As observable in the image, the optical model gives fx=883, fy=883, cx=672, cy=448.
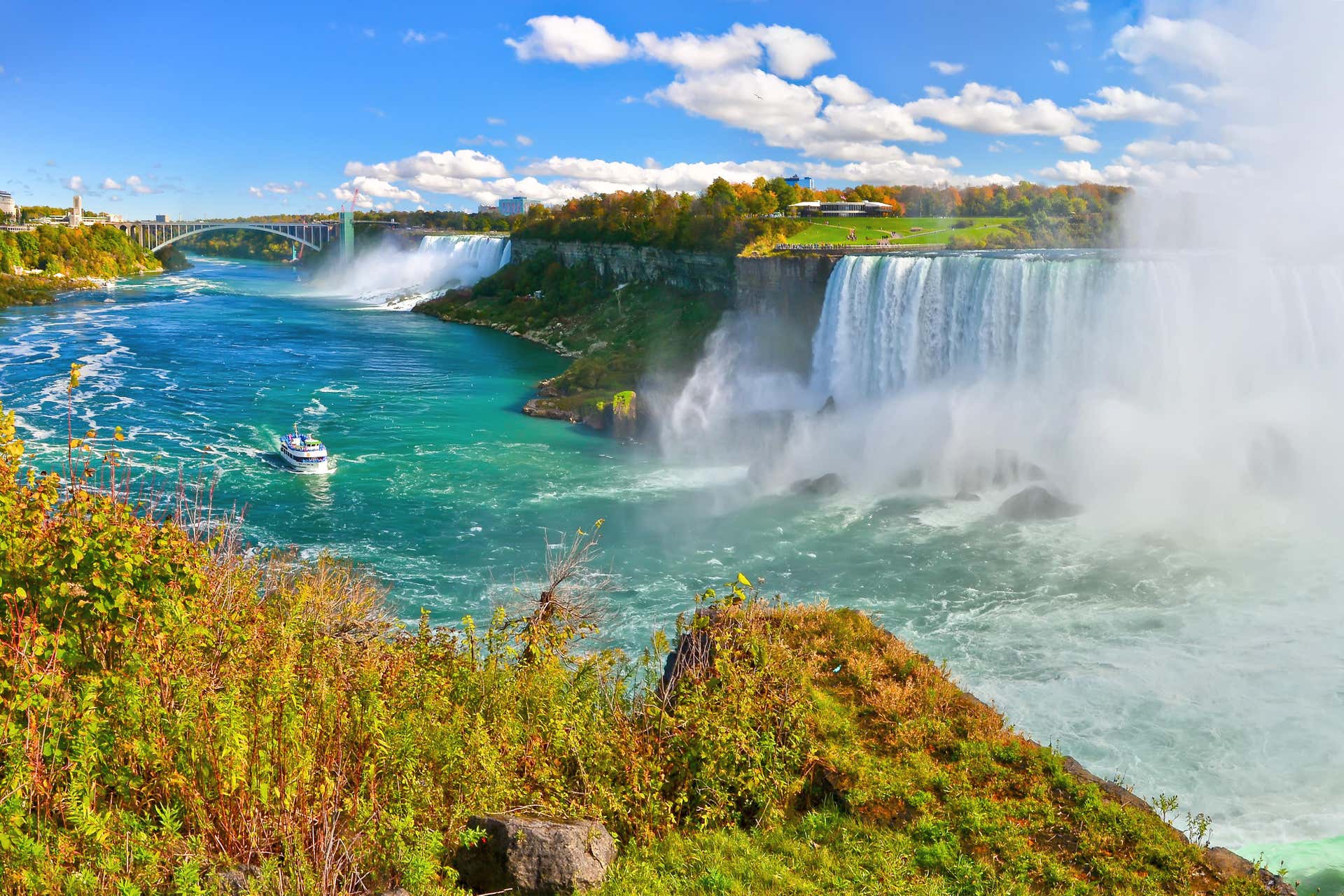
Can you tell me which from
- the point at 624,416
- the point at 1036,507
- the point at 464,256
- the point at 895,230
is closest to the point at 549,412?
the point at 624,416

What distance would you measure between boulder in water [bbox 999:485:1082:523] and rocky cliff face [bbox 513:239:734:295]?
25.5 metres

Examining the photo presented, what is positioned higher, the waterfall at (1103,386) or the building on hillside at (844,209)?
the building on hillside at (844,209)

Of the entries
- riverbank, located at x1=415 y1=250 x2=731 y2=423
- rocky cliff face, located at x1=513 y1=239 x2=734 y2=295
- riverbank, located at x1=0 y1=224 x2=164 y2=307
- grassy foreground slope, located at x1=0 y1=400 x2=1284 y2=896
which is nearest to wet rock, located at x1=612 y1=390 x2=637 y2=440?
riverbank, located at x1=415 y1=250 x2=731 y2=423

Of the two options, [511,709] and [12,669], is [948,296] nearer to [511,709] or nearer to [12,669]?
[511,709]

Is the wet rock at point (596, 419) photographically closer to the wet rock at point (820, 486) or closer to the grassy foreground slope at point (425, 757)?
the wet rock at point (820, 486)

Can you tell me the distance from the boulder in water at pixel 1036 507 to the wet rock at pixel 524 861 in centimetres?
1906

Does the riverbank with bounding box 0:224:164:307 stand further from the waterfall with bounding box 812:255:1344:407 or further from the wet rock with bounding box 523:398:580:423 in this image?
the waterfall with bounding box 812:255:1344:407

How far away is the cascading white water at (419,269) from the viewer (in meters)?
78.9

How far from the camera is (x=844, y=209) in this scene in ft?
201

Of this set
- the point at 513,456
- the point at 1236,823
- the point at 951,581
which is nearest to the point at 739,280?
the point at 513,456

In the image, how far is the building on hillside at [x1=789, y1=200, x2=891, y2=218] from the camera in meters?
58.9

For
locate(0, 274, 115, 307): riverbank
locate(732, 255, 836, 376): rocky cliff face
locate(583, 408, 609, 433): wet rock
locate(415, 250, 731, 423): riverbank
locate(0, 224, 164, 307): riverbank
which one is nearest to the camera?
locate(583, 408, 609, 433): wet rock

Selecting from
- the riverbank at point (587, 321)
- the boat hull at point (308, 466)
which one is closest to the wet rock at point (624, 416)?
the riverbank at point (587, 321)

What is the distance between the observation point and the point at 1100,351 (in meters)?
27.1
